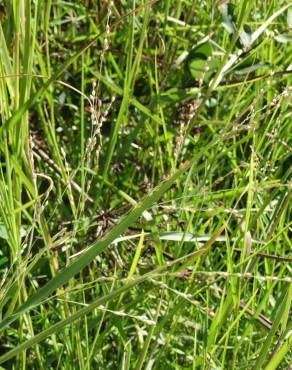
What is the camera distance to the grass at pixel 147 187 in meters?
1.02

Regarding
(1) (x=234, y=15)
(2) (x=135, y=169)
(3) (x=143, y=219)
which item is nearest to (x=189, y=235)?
(3) (x=143, y=219)

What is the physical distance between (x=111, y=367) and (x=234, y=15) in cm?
66

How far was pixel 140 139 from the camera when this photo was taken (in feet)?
4.98

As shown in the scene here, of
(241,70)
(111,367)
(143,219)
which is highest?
(241,70)

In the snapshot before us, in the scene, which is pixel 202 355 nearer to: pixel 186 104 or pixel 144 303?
pixel 144 303

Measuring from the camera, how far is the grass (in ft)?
3.34

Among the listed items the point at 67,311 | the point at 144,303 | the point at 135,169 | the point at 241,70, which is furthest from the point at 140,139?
the point at 67,311

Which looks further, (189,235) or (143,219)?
(143,219)

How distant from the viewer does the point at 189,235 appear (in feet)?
3.80

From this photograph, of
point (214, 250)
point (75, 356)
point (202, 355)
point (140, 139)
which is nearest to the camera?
point (202, 355)

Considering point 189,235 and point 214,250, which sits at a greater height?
point 189,235

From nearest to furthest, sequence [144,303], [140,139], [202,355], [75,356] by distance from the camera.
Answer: [202,355] < [75,356] < [144,303] < [140,139]

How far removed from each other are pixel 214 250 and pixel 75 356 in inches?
14.1

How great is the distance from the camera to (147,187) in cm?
132
